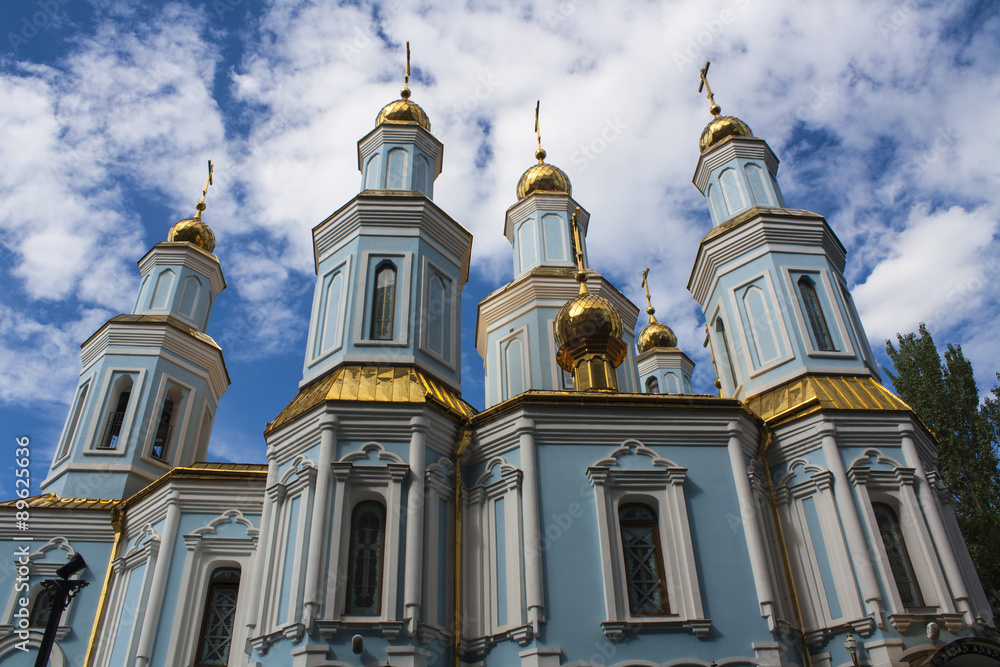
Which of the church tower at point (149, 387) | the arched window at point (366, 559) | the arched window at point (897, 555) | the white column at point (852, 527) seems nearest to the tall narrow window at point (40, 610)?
the church tower at point (149, 387)

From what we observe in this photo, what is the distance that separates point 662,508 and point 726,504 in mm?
854

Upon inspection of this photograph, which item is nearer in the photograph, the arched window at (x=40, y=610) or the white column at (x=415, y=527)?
the white column at (x=415, y=527)

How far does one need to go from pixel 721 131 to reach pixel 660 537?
936 cm

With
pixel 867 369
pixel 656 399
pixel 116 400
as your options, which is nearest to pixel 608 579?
pixel 656 399

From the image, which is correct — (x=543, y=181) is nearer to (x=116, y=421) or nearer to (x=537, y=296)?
(x=537, y=296)

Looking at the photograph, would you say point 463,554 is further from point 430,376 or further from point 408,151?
point 408,151

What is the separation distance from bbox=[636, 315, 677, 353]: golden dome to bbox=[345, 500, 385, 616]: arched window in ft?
48.5

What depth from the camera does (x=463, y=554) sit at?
9.95m

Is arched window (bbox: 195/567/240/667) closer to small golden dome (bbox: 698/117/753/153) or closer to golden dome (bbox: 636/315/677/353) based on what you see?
small golden dome (bbox: 698/117/753/153)

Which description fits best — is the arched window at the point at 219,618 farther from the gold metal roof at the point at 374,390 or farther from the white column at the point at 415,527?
the white column at the point at 415,527

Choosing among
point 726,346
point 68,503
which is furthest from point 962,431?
point 68,503

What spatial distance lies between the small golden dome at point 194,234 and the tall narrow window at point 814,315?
13.1 m

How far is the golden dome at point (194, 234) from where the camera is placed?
1809 centimetres

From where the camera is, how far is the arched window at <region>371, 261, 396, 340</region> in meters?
11.8
